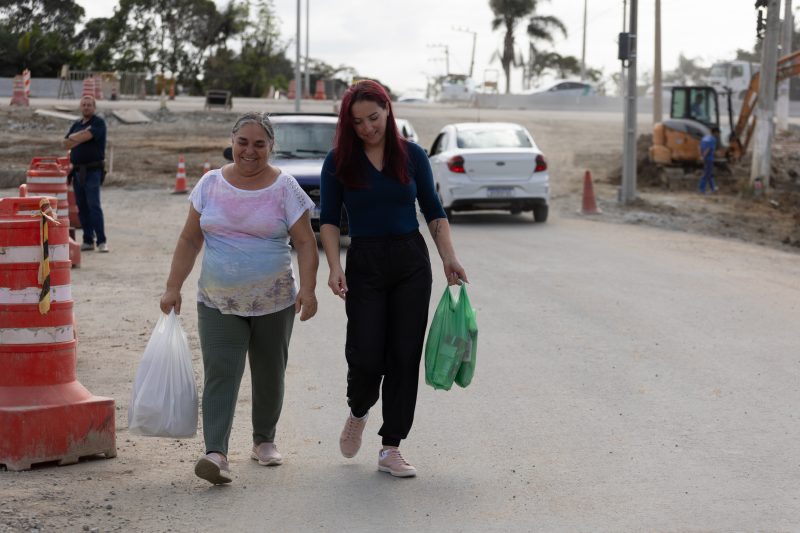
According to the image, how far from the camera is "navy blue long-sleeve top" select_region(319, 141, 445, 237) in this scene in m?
6.08

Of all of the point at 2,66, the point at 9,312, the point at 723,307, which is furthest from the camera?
the point at 2,66

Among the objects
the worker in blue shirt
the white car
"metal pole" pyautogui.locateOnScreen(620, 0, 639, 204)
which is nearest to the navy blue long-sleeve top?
the white car

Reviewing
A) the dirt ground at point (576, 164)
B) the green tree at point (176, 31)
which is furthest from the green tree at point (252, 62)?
the dirt ground at point (576, 164)

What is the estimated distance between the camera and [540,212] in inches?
848

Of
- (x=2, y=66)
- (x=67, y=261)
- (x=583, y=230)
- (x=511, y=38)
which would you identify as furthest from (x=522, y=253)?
(x=511, y=38)

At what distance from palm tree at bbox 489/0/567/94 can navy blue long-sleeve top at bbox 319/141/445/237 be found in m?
74.7

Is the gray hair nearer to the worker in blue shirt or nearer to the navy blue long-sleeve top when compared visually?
the navy blue long-sleeve top

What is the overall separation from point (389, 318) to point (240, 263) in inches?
29.8

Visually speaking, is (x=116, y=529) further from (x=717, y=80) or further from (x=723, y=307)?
(x=717, y=80)

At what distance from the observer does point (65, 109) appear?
43.0 meters

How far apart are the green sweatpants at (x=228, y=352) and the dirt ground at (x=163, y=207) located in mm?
332

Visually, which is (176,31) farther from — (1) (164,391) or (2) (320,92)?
(1) (164,391)

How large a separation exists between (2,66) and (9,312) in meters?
65.2

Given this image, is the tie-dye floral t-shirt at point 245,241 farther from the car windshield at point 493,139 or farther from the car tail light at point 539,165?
the car windshield at point 493,139
